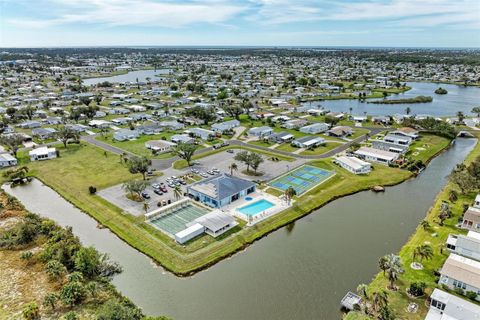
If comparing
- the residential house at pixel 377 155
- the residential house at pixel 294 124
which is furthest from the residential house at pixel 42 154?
the residential house at pixel 377 155

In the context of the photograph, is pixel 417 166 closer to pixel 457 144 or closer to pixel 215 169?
pixel 457 144

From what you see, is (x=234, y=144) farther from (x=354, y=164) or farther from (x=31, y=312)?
(x=31, y=312)

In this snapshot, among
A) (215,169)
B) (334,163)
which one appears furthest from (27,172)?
(334,163)

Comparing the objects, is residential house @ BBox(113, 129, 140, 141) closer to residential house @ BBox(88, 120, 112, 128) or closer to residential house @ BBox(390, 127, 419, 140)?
residential house @ BBox(88, 120, 112, 128)

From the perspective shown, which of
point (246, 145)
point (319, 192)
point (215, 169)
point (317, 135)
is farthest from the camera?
point (317, 135)

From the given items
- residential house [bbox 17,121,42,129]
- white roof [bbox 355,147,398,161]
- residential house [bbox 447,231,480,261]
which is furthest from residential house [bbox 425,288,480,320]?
residential house [bbox 17,121,42,129]

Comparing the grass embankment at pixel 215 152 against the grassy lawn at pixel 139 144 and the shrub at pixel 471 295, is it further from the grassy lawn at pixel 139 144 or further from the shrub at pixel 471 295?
the shrub at pixel 471 295
